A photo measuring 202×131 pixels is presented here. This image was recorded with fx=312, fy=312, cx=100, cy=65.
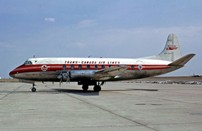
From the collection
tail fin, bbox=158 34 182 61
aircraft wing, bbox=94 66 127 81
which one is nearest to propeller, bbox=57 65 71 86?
aircraft wing, bbox=94 66 127 81

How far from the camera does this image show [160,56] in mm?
36531

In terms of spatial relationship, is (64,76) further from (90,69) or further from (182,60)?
(182,60)

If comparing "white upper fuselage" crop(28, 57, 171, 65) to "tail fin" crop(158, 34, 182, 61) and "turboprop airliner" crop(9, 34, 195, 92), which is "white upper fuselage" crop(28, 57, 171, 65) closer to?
"turboprop airliner" crop(9, 34, 195, 92)

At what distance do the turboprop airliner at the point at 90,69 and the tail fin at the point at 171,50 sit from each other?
1187mm

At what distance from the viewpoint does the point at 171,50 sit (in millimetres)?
36938

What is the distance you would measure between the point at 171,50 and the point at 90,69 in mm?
10879

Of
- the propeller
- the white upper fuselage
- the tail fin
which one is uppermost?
the tail fin

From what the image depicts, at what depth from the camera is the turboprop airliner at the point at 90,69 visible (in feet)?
100

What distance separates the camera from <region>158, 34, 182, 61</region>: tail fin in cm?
Result: 3662

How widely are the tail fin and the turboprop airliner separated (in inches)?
46.8

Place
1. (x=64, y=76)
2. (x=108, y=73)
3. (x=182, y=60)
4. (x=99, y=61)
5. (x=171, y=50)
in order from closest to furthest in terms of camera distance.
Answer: (x=64, y=76) → (x=108, y=73) → (x=99, y=61) → (x=182, y=60) → (x=171, y=50)

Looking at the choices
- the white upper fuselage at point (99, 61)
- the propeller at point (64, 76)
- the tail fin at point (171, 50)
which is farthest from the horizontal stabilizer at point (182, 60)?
the propeller at point (64, 76)

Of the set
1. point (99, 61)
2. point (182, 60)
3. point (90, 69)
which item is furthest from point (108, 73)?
point (182, 60)

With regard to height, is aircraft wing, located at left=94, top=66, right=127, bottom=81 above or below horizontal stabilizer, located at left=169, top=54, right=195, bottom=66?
below
